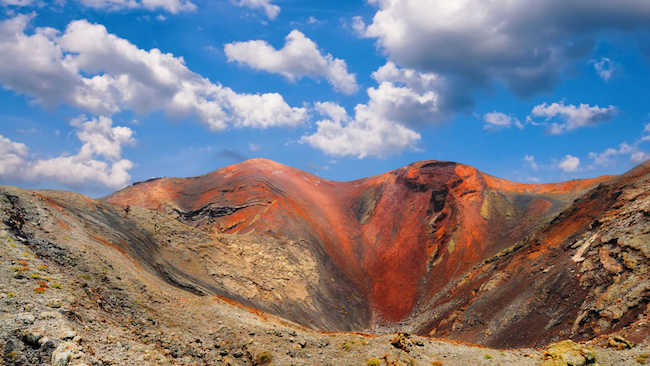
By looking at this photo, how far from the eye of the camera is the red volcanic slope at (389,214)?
48.9 meters

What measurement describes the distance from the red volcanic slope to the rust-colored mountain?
23 centimetres

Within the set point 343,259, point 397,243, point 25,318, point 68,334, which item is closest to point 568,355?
point 68,334

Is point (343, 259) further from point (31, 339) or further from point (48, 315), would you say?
point (31, 339)

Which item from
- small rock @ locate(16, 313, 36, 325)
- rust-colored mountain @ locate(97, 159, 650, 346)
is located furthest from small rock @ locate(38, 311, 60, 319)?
rust-colored mountain @ locate(97, 159, 650, 346)

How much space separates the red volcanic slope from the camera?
48.9m

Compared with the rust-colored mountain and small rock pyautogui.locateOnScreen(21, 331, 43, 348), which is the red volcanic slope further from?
small rock pyautogui.locateOnScreen(21, 331, 43, 348)

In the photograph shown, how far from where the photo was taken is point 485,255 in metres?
47.3

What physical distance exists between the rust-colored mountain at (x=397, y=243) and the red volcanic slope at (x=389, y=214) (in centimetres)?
23

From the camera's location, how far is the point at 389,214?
63719mm

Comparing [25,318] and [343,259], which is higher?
[25,318]

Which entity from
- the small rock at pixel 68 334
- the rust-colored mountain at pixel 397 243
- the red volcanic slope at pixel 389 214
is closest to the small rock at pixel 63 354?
the small rock at pixel 68 334

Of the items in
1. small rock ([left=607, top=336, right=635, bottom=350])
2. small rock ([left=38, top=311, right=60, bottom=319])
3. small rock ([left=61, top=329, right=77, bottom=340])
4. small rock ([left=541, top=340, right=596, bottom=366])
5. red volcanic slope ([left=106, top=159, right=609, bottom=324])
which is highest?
red volcanic slope ([left=106, top=159, right=609, bottom=324])

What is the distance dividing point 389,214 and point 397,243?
7.75 m

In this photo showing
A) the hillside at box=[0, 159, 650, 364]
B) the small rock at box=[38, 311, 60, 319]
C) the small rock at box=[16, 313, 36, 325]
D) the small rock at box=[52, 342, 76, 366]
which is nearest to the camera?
the small rock at box=[52, 342, 76, 366]
